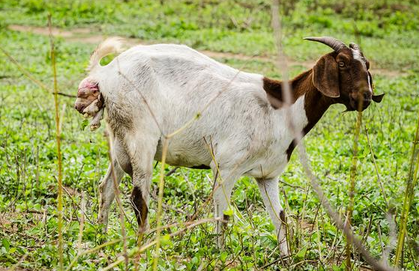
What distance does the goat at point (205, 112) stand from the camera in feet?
17.7

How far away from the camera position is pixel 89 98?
5.63 meters

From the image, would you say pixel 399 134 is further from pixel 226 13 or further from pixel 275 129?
pixel 226 13

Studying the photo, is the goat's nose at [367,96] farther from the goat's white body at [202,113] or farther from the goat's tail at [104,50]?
the goat's tail at [104,50]

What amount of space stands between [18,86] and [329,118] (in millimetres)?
5331

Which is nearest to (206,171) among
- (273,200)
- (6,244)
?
(273,200)

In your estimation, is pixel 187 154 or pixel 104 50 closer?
pixel 187 154

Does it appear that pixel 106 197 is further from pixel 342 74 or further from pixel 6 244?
pixel 342 74

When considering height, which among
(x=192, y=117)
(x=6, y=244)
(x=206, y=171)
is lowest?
(x=206, y=171)

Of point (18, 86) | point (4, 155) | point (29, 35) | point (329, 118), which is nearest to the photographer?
point (4, 155)

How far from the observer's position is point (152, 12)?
19.5 meters

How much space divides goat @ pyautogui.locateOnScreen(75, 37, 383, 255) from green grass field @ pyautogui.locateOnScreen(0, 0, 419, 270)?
0.93 feet

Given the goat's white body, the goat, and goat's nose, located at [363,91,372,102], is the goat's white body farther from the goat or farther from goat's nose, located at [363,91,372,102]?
goat's nose, located at [363,91,372,102]

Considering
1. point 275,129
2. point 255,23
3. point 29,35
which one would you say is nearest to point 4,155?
point 275,129

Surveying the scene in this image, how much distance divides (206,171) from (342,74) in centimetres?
264
